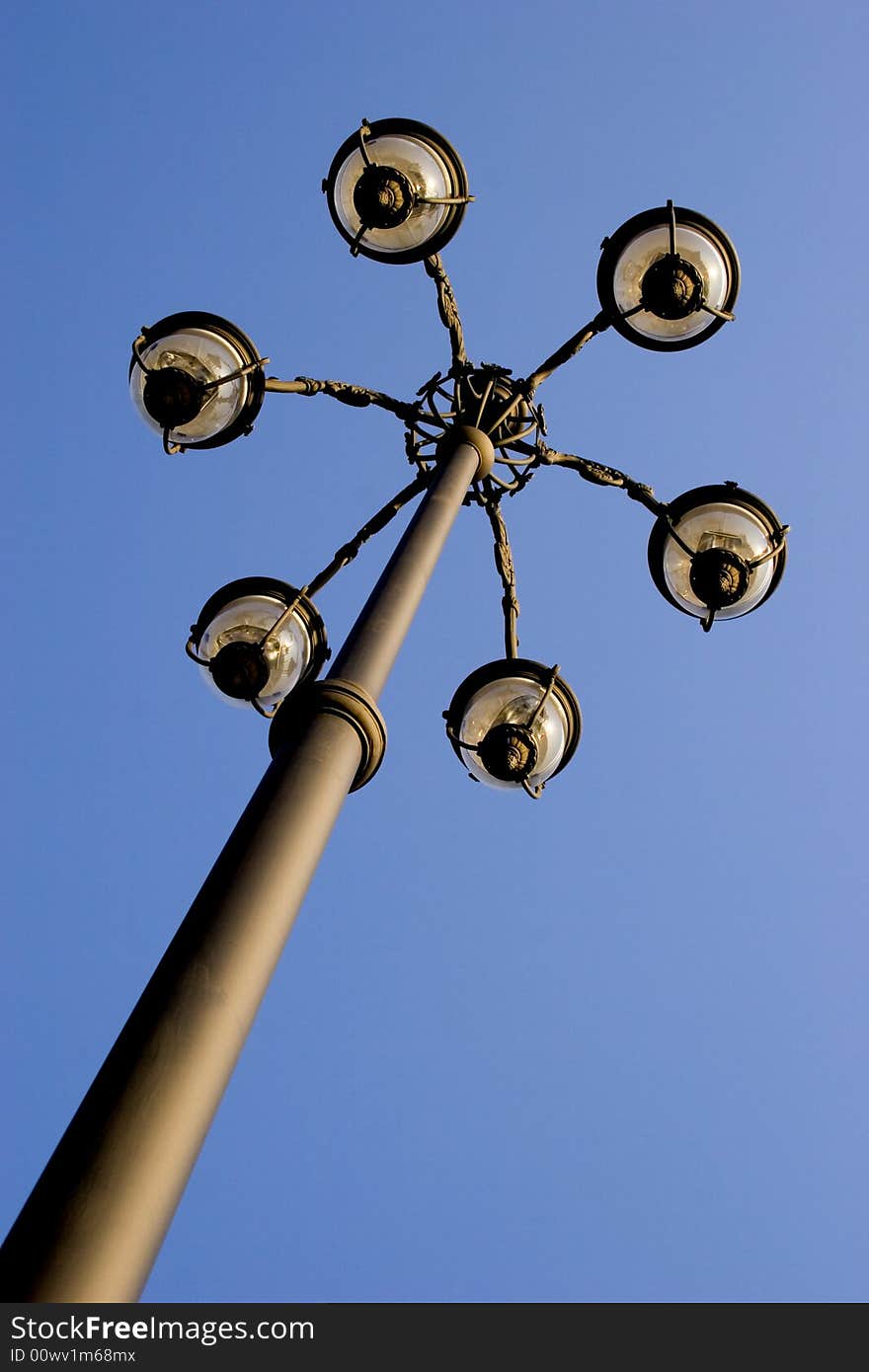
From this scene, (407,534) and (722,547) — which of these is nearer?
(407,534)

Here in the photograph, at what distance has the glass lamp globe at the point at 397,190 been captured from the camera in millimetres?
6633

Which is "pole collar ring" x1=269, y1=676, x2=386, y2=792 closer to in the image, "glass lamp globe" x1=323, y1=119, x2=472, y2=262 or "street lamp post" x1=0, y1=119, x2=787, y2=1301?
"street lamp post" x1=0, y1=119, x2=787, y2=1301

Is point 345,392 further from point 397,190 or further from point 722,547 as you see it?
point 722,547

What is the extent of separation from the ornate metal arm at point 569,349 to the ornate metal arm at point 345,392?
2.30 ft

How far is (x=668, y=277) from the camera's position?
682 cm

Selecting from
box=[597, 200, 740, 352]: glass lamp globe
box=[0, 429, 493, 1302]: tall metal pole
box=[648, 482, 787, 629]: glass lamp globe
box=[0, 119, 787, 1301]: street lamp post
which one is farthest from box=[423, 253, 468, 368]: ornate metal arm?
box=[0, 429, 493, 1302]: tall metal pole

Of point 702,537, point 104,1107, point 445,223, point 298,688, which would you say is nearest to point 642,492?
point 702,537

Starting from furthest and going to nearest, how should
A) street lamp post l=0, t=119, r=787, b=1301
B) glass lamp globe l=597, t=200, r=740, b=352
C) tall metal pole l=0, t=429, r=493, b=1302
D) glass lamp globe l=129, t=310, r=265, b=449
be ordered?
glass lamp globe l=597, t=200, r=740, b=352
glass lamp globe l=129, t=310, r=265, b=449
street lamp post l=0, t=119, r=787, b=1301
tall metal pole l=0, t=429, r=493, b=1302

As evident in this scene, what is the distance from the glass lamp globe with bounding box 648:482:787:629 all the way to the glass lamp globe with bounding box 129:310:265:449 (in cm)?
242

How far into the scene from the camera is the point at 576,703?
6.54 meters

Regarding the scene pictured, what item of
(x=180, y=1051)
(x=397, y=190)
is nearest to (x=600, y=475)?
(x=397, y=190)

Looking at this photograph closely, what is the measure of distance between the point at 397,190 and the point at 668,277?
1.54 metres

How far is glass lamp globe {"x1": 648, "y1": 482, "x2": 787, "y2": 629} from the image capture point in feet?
22.4
